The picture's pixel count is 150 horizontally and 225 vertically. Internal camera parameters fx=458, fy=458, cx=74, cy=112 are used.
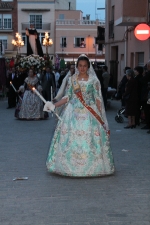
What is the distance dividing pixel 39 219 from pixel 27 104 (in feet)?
34.4

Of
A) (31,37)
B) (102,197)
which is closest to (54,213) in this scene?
(102,197)

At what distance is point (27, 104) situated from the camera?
51.2 ft

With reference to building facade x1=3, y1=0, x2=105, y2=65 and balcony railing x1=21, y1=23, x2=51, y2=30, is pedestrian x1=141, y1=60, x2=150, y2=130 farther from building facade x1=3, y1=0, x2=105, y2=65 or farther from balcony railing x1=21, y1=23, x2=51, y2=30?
balcony railing x1=21, y1=23, x2=51, y2=30

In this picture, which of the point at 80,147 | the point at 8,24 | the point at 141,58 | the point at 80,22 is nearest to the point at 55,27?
the point at 80,22

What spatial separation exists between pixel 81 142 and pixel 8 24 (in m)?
51.6

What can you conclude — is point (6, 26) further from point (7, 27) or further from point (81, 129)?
point (81, 129)

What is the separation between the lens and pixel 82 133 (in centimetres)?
721

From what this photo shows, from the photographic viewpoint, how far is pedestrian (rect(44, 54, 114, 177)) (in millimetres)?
7145

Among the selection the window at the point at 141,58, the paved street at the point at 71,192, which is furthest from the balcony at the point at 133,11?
the paved street at the point at 71,192

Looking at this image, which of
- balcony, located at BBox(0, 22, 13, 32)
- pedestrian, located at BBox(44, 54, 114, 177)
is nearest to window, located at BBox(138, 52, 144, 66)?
pedestrian, located at BBox(44, 54, 114, 177)

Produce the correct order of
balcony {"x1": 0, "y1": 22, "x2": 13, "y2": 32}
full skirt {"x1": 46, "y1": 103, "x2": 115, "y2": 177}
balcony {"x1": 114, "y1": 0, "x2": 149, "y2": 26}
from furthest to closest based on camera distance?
balcony {"x1": 0, "y1": 22, "x2": 13, "y2": 32} → balcony {"x1": 114, "y1": 0, "x2": 149, "y2": 26} → full skirt {"x1": 46, "y1": 103, "x2": 115, "y2": 177}

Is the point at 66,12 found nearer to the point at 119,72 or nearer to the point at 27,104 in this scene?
the point at 119,72

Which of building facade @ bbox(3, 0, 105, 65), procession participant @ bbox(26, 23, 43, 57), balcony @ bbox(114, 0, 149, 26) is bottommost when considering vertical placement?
procession participant @ bbox(26, 23, 43, 57)

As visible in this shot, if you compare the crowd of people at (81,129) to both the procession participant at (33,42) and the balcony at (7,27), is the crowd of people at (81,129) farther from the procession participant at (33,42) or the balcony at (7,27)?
the balcony at (7,27)
